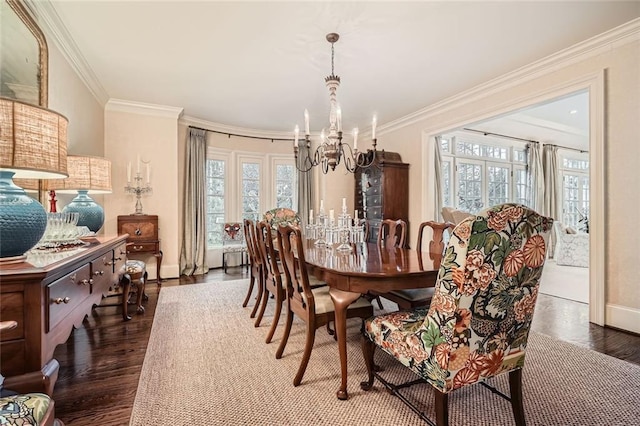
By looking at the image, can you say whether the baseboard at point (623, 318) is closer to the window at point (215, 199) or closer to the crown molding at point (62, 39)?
the crown molding at point (62, 39)

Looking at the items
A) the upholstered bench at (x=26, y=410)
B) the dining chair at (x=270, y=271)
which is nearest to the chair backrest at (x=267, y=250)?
the dining chair at (x=270, y=271)

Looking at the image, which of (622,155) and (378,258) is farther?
(622,155)

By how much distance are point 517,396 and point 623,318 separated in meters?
2.18

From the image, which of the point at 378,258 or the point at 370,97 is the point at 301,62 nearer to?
the point at 370,97

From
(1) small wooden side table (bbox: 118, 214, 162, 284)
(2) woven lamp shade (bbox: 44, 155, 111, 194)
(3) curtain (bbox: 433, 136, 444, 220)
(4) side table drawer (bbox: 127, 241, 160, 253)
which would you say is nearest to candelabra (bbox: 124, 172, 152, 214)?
(1) small wooden side table (bbox: 118, 214, 162, 284)

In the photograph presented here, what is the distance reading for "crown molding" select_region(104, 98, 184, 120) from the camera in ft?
13.8

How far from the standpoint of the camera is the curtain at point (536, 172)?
6.43 metres

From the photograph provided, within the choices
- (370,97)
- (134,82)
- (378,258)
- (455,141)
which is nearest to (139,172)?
(134,82)

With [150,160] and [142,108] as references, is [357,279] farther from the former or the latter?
[142,108]

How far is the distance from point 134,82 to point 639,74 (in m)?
5.15

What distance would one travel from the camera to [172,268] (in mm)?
4672

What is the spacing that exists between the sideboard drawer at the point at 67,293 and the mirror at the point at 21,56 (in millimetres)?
1364

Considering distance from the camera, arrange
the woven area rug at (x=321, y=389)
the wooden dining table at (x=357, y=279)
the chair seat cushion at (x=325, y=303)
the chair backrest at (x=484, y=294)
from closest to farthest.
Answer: the chair backrest at (x=484, y=294)
the woven area rug at (x=321, y=389)
the wooden dining table at (x=357, y=279)
the chair seat cushion at (x=325, y=303)

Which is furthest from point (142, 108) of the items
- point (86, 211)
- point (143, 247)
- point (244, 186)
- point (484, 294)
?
point (484, 294)
